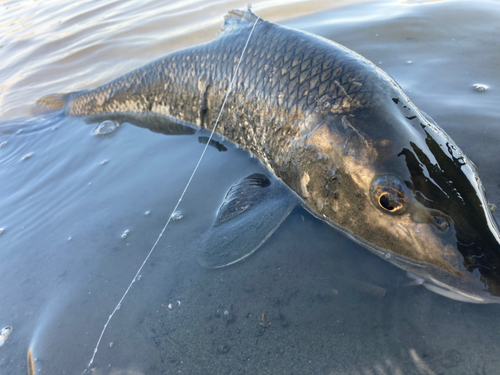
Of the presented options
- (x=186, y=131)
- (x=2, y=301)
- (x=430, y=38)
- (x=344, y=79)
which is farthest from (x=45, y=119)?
(x=430, y=38)

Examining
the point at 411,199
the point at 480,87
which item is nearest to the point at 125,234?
the point at 411,199

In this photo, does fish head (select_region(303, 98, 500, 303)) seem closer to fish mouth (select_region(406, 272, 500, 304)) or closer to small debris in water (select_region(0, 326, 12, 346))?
fish mouth (select_region(406, 272, 500, 304))

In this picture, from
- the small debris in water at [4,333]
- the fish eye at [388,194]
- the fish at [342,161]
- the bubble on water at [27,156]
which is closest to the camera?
the fish at [342,161]

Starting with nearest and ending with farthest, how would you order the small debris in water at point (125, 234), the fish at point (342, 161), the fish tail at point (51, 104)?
the fish at point (342, 161) < the small debris in water at point (125, 234) < the fish tail at point (51, 104)

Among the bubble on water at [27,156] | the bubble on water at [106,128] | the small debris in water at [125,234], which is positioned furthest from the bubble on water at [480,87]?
the bubble on water at [27,156]

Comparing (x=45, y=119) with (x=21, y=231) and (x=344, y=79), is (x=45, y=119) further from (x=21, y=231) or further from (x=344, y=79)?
(x=344, y=79)

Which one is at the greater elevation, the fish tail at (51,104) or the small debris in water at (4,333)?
the fish tail at (51,104)

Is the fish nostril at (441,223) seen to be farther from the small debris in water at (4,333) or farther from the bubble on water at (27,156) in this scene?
the bubble on water at (27,156)
